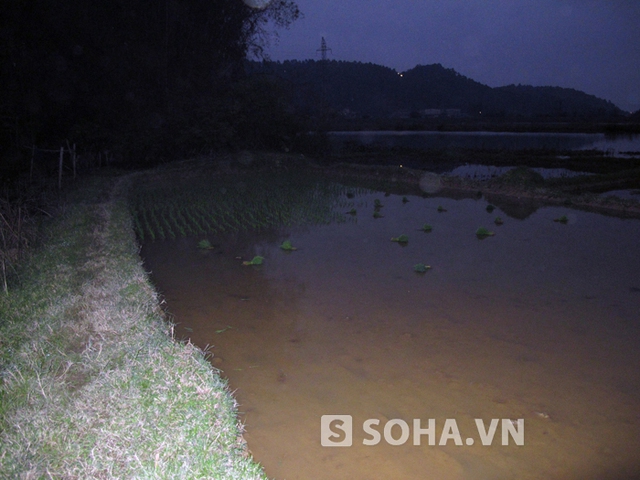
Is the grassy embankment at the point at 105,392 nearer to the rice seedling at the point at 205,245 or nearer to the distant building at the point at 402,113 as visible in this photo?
the rice seedling at the point at 205,245

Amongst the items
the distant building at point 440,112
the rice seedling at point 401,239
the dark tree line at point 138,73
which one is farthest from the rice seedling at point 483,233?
the distant building at point 440,112

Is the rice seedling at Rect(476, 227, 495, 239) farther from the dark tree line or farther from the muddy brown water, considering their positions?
the dark tree line

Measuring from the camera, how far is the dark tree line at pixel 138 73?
12.1m

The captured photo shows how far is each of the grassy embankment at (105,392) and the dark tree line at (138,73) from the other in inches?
349

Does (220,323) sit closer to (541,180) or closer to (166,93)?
(541,180)

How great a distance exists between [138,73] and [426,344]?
14.7 m

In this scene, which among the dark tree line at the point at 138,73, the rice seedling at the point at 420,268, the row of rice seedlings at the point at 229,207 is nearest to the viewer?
the rice seedling at the point at 420,268

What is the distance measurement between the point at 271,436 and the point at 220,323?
5.51 feet

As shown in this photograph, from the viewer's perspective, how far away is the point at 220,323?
4184 millimetres

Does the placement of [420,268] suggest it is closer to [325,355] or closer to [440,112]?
[325,355]

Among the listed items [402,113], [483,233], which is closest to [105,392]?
[483,233]

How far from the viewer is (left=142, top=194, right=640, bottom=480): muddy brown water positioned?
2547 mm

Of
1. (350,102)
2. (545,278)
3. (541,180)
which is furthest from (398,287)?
(350,102)

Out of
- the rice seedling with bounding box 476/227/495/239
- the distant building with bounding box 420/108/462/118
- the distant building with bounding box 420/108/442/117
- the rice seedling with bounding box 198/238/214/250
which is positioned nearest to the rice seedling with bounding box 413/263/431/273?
the rice seedling with bounding box 476/227/495/239
